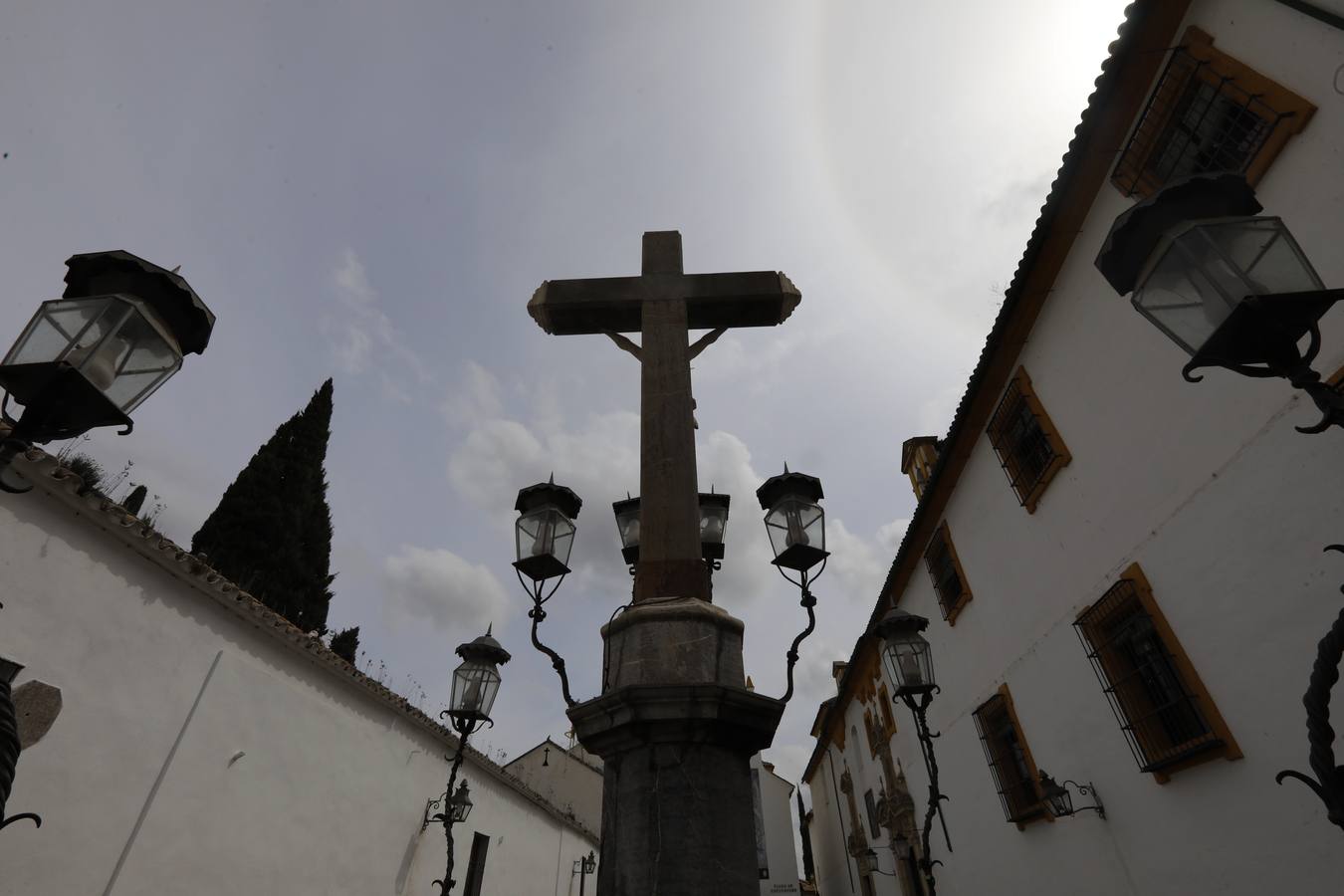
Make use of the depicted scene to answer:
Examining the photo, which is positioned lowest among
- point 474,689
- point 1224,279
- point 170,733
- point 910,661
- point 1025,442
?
point 1224,279

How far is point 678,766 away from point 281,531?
21.5 m

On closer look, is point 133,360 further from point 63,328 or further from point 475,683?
point 475,683

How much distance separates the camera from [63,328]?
2.39 metres

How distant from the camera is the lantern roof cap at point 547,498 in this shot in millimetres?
4445

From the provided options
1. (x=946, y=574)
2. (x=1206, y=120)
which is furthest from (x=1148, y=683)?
(x=1206, y=120)

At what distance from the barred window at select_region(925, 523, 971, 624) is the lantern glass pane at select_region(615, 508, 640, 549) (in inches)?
318

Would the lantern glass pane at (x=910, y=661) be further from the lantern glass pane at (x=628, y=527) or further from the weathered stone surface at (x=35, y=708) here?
the weathered stone surface at (x=35, y=708)

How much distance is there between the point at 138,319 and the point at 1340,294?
4.33 metres

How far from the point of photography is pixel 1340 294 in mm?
2148

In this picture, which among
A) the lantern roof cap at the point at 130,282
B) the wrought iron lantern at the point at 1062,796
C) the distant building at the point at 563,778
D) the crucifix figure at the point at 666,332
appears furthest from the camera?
the distant building at the point at 563,778

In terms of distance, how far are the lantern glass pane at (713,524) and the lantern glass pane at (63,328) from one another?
3326 millimetres

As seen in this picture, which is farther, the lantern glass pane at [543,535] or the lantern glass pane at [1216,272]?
the lantern glass pane at [543,535]

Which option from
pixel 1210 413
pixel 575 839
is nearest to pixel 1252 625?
pixel 1210 413

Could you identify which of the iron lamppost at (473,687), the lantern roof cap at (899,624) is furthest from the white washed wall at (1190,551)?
the iron lamppost at (473,687)
